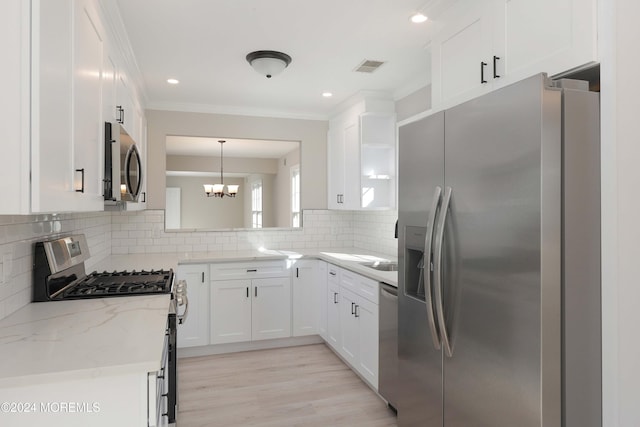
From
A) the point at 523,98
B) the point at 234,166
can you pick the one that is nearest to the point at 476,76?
the point at 523,98

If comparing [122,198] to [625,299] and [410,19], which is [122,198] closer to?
[410,19]

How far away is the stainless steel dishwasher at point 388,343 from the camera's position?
102 inches

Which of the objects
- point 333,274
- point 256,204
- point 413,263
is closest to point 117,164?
point 413,263

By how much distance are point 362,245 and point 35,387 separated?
3742mm

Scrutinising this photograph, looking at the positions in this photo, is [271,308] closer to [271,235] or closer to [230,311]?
[230,311]

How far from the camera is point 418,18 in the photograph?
242cm

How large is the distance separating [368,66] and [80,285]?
98.8 inches

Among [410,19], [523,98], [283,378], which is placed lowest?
[283,378]

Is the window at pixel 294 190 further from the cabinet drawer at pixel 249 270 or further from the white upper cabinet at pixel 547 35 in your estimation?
the white upper cabinet at pixel 547 35

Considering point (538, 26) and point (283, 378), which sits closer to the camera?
point (538, 26)

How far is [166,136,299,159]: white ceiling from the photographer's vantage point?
6213 mm

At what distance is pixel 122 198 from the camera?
2.24m

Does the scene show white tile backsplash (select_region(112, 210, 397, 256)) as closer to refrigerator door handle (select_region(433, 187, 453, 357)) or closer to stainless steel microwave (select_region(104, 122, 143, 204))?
stainless steel microwave (select_region(104, 122, 143, 204))

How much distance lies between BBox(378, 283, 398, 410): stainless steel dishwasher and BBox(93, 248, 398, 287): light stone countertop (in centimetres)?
22
